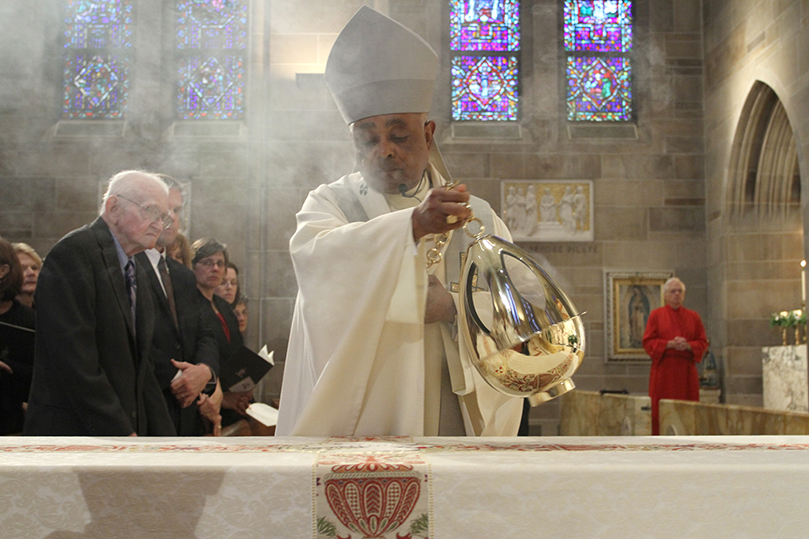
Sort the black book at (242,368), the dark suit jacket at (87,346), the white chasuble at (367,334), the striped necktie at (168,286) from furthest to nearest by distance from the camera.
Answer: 1. the black book at (242,368)
2. the striped necktie at (168,286)
3. the dark suit jacket at (87,346)
4. the white chasuble at (367,334)

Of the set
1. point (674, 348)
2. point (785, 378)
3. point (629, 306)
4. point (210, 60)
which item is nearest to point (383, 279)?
point (674, 348)

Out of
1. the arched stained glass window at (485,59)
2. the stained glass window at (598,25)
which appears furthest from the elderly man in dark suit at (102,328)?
the stained glass window at (598,25)

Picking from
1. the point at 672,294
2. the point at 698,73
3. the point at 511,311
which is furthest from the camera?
the point at 698,73

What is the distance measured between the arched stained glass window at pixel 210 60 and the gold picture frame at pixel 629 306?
4.57m

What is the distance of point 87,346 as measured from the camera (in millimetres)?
2180

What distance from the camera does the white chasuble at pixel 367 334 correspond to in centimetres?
155

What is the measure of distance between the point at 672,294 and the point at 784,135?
Answer: 8.41 feet

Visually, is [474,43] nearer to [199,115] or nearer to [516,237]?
[516,237]

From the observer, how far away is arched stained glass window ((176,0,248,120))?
8.30 meters

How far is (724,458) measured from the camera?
1046mm

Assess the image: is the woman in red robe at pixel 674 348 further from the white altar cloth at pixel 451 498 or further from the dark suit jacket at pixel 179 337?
the white altar cloth at pixel 451 498

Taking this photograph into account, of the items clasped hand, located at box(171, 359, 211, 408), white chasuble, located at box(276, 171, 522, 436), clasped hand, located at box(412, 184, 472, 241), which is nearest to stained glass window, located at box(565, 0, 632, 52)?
clasped hand, located at box(171, 359, 211, 408)

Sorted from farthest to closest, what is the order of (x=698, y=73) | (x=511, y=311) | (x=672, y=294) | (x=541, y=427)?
(x=698, y=73) → (x=541, y=427) → (x=672, y=294) → (x=511, y=311)

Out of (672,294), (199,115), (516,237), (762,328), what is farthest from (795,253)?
(199,115)
